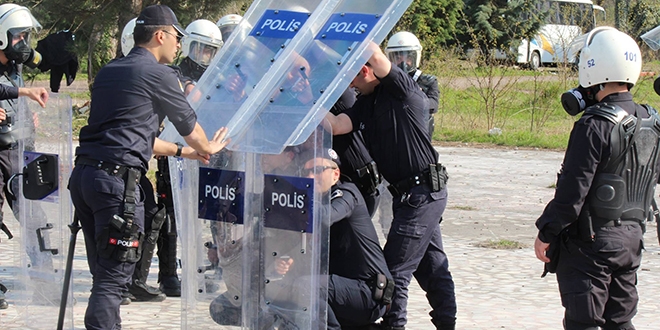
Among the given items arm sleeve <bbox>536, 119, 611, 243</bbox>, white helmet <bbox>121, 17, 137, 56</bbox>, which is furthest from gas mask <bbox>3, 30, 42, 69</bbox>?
arm sleeve <bbox>536, 119, 611, 243</bbox>

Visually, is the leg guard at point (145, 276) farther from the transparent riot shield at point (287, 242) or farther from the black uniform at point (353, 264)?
the transparent riot shield at point (287, 242)

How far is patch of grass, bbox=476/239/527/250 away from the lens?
8.52 meters

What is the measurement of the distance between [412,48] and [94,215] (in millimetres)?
4183

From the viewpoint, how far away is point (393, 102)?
519cm

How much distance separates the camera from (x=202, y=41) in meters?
6.85

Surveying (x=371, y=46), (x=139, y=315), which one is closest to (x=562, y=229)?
(x=371, y=46)

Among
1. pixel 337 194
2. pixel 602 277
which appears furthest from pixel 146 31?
pixel 602 277

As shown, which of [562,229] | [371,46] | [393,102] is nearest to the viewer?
[371,46]

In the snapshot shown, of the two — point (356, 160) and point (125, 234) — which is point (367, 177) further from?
point (125, 234)

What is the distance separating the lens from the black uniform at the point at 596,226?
14.5 feet

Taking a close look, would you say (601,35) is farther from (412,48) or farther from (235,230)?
(412,48)

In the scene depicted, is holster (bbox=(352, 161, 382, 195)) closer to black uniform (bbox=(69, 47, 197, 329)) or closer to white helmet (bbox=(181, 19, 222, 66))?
black uniform (bbox=(69, 47, 197, 329))

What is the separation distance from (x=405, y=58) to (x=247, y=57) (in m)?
4.03

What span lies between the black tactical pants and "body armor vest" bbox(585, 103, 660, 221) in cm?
10
